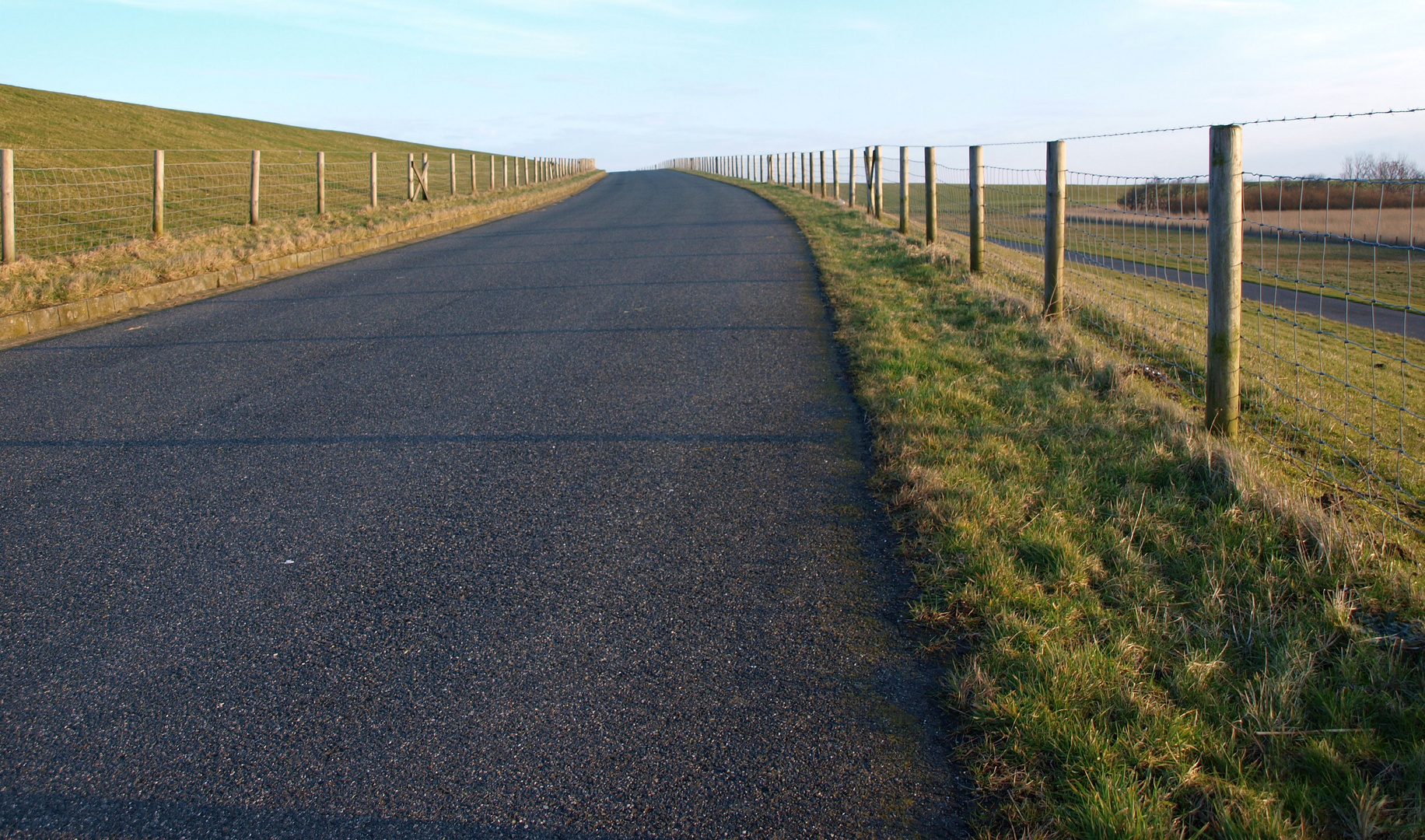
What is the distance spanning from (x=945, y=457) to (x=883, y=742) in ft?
7.41

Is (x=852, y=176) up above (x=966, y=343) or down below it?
above

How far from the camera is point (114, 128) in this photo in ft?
123

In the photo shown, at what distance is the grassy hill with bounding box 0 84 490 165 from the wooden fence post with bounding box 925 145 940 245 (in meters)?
22.2

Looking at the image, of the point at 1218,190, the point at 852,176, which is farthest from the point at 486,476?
the point at 852,176

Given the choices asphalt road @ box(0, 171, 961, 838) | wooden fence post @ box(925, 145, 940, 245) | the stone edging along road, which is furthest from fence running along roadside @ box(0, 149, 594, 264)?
wooden fence post @ box(925, 145, 940, 245)

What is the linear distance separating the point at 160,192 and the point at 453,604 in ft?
44.0

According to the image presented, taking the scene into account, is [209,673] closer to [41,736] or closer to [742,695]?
[41,736]

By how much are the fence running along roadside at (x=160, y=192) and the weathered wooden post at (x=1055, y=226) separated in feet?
36.2

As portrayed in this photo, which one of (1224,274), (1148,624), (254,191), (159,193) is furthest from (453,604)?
(254,191)

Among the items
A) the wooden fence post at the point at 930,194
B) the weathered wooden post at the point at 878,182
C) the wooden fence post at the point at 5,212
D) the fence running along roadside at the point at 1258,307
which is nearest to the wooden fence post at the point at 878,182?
the weathered wooden post at the point at 878,182

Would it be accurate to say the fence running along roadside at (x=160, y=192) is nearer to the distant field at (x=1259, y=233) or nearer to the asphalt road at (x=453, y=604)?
the asphalt road at (x=453, y=604)

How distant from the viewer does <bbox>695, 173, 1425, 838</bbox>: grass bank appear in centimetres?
234

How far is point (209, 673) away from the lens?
9.85ft

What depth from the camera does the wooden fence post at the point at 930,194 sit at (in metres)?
12.1
